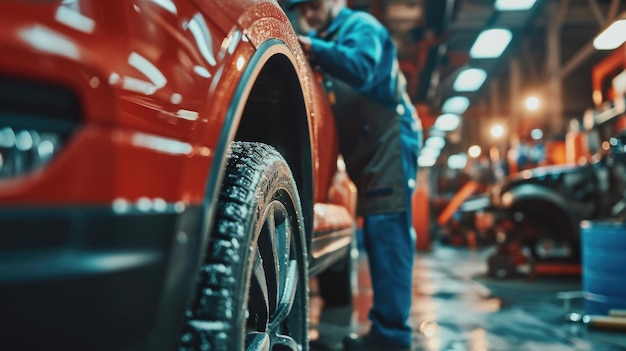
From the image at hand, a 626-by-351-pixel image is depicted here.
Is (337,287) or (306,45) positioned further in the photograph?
(337,287)

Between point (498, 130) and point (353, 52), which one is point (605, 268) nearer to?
point (353, 52)

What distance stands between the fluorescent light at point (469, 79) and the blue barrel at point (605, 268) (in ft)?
23.1

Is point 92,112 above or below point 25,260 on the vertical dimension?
above

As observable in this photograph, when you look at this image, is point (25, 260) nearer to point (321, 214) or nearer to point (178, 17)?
point (178, 17)

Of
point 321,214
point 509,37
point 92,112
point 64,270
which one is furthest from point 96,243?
point 509,37

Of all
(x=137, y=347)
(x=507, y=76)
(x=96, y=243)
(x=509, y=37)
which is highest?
(x=507, y=76)

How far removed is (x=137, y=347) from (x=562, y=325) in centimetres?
285

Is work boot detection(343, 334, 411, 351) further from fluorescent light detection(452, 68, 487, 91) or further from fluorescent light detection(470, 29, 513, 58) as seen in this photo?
fluorescent light detection(452, 68, 487, 91)

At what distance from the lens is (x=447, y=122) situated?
50.3ft

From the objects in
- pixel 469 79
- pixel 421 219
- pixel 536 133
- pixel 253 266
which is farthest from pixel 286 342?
pixel 536 133

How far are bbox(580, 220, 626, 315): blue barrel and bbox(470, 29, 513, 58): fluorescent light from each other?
4.46 metres

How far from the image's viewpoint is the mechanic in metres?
2.25

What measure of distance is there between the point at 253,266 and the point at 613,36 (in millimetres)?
8061

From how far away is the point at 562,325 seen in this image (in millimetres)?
2797
